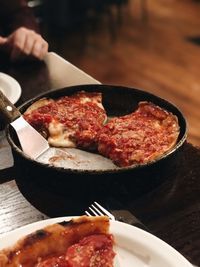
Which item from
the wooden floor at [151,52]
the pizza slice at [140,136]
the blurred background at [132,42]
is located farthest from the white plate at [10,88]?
the blurred background at [132,42]

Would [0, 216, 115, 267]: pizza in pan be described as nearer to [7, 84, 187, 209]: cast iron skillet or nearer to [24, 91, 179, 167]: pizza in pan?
[7, 84, 187, 209]: cast iron skillet

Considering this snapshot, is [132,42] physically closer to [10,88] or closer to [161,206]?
[10,88]

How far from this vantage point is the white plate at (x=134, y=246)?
0.92m

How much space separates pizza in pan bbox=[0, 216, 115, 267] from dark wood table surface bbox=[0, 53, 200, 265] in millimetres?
165

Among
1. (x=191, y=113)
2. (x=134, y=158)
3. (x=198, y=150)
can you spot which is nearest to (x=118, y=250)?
(x=134, y=158)

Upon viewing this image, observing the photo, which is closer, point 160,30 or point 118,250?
point 118,250

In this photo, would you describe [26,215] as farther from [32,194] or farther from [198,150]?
[198,150]

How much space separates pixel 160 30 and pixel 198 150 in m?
3.79

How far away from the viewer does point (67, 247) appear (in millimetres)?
943

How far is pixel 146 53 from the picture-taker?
175 inches

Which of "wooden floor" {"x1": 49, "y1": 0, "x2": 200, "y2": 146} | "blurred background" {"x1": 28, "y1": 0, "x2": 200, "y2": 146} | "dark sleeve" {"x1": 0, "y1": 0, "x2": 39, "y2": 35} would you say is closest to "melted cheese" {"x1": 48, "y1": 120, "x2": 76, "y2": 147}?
"dark sleeve" {"x1": 0, "y1": 0, "x2": 39, "y2": 35}

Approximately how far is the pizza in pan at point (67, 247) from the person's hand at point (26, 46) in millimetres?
1193

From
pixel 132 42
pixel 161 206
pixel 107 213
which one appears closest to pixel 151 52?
pixel 132 42

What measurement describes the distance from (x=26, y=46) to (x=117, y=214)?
1130mm
